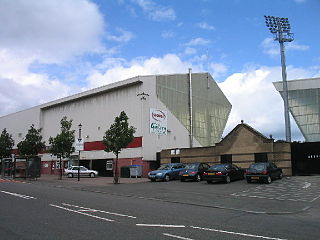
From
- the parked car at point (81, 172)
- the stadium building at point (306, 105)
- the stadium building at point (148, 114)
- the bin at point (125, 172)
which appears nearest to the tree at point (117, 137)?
the bin at point (125, 172)

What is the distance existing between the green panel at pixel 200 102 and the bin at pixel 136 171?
863cm

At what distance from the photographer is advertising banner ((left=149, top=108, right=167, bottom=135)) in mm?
38656

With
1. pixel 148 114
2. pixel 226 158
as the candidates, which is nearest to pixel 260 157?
pixel 226 158

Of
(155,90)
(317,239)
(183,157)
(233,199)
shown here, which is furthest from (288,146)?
(317,239)

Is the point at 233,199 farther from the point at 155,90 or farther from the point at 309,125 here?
the point at 309,125

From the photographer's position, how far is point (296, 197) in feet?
54.9

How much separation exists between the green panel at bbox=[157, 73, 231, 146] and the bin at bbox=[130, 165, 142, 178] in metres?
Result: 8.63

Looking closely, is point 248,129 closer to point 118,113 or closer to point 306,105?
point 118,113

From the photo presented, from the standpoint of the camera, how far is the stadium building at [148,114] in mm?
39000

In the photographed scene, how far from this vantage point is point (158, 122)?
39.4 m

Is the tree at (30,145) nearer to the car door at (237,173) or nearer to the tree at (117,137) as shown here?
the tree at (117,137)

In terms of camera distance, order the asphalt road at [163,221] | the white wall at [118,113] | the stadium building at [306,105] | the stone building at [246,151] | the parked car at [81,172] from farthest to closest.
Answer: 1. the stadium building at [306,105]
2. the parked car at [81,172]
3. the white wall at [118,113]
4. the stone building at [246,151]
5. the asphalt road at [163,221]

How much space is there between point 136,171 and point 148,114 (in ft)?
21.7

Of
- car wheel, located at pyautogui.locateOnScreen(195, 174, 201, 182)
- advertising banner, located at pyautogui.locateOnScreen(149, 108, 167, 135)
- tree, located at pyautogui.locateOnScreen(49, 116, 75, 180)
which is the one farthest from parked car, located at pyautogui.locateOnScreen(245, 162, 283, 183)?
tree, located at pyautogui.locateOnScreen(49, 116, 75, 180)
